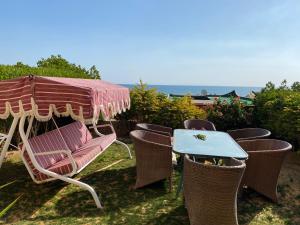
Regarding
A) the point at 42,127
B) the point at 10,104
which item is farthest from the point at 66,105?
the point at 42,127

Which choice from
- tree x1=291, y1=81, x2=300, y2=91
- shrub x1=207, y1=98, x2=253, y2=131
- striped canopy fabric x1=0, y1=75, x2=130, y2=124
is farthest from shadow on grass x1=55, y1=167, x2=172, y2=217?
tree x1=291, y1=81, x2=300, y2=91

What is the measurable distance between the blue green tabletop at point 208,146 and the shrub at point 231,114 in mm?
3501

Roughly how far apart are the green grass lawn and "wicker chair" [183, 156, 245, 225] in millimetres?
747

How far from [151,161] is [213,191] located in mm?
2021

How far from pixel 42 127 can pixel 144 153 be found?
5025 mm

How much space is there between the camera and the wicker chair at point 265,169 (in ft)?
18.5

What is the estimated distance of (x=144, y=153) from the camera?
20.1 feet

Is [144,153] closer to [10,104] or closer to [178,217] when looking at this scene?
[178,217]

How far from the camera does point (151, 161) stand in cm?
611

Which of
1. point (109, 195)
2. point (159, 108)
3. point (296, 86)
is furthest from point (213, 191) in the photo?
point (296, 86)

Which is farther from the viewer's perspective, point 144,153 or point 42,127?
point 42,127

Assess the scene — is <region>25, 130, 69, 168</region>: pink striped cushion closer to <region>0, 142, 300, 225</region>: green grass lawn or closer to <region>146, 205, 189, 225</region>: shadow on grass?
<region>0, 142, 300, 225</region>: green grass lawn

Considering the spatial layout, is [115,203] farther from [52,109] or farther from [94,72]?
[94,72]

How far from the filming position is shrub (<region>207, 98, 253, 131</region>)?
34.4 feet
